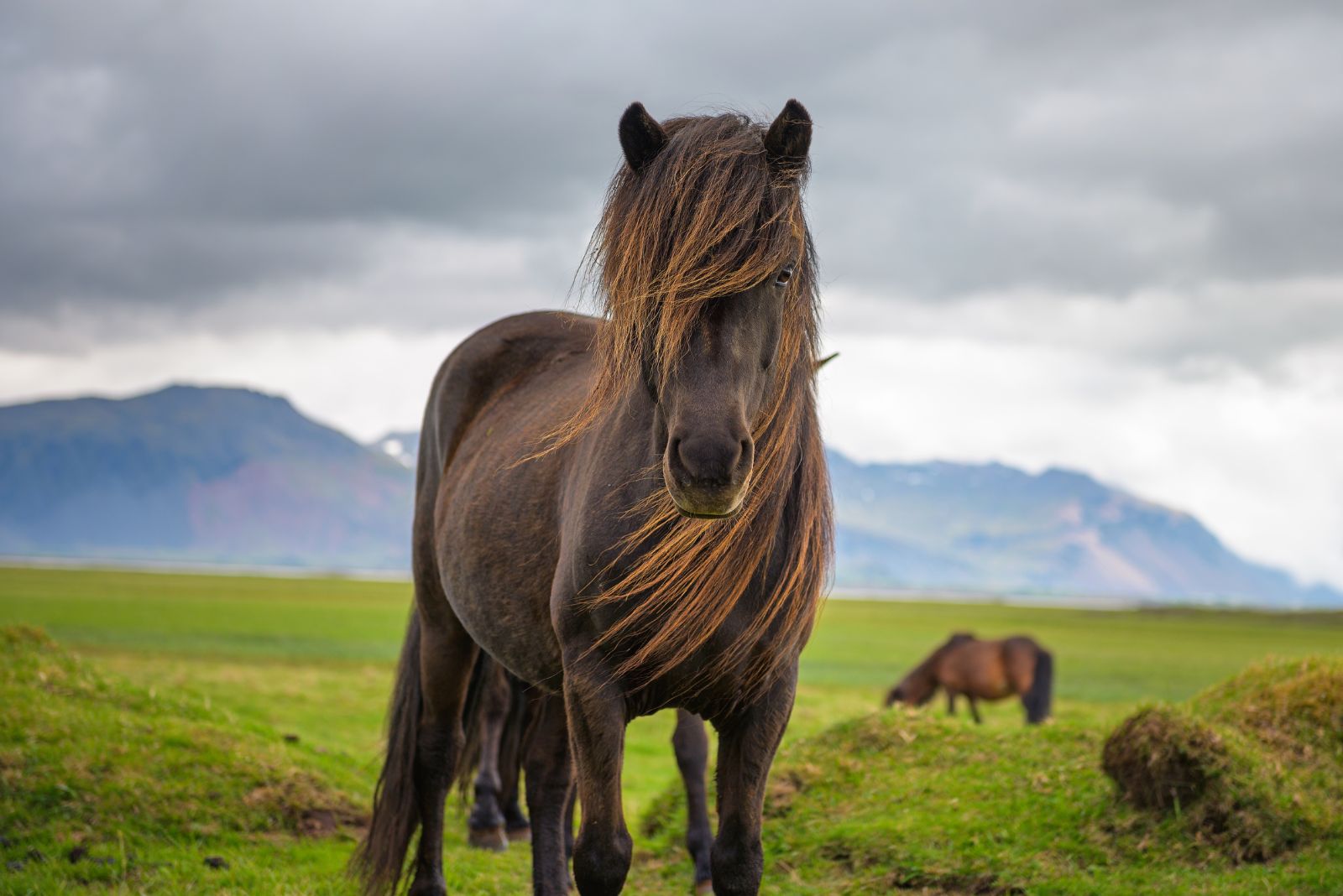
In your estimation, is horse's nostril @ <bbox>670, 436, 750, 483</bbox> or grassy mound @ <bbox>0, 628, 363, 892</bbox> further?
grassy mound @ <bbox>0, 628, 363, 892</bbox>

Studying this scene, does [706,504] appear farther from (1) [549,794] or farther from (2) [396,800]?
(2) [396,800]

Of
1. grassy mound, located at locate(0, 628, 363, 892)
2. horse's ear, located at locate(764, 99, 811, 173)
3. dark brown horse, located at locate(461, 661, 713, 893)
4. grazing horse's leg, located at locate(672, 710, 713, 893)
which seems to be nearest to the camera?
horse's ear, located at locate(764, 99, 811, 173)

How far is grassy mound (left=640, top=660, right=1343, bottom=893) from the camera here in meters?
5.52

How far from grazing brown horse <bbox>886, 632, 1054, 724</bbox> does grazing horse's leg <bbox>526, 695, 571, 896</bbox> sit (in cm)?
1575

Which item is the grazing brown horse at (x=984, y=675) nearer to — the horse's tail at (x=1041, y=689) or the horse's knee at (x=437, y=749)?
the horse's tail at (x=1041, y=689)

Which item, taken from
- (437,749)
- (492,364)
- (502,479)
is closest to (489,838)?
(437,749)

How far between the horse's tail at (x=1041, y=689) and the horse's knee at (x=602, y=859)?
56.3 feet

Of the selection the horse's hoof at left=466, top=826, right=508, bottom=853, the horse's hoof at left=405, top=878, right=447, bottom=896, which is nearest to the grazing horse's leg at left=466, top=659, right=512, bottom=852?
the horse's hoof at left=466, top=826, right=508, bottom=853

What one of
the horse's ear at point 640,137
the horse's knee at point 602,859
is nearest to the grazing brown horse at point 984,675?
the horse's knee at point 602,859

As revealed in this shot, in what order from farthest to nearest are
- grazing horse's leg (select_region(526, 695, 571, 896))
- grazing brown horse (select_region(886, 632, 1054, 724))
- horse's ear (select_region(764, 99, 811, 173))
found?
grazing brown horse (select_region(886, 632, 1054, 724)) < grazing horse's leg (select_region(526, 695, 571, 896)) < horse's ear (select_region(764, 99, 811, 173))

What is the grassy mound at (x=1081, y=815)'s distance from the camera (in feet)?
18.1

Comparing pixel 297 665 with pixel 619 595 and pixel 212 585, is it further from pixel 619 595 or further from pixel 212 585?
pixel 212 585

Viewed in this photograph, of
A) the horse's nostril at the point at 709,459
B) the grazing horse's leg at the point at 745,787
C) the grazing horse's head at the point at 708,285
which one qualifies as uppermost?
the grazing horse's head at the point at 708,285

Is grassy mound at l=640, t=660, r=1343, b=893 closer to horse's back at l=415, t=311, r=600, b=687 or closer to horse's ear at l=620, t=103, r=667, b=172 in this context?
horse's back at l=415, t=311, r=600, b=687
